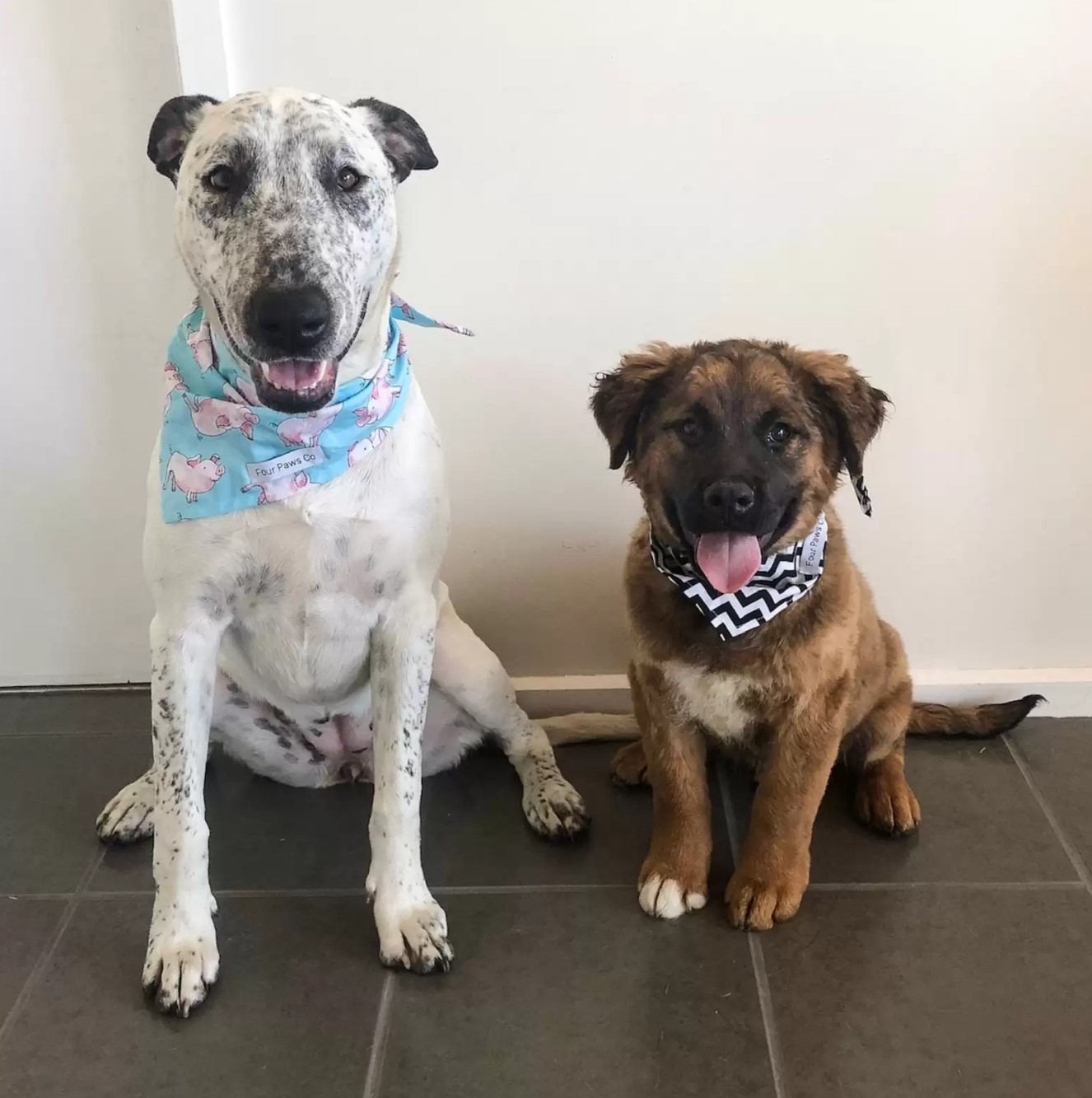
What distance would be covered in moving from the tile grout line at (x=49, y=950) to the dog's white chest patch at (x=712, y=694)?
4.43 ft

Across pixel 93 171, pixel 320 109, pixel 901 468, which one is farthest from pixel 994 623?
pixel 93 171

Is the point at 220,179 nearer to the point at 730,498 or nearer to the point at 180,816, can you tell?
the point at 730,498

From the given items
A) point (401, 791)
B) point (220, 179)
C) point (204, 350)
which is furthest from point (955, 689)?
point (220, 179)

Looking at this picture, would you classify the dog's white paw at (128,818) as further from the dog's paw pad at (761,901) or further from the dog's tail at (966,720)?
the dog's tail at (966,720)

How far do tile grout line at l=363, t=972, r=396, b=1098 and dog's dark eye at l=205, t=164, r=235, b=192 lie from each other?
57.5 inches

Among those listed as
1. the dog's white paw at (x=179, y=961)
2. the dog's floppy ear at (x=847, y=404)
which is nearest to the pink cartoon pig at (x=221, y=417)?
the dog's white paw at (x=179, y=961)

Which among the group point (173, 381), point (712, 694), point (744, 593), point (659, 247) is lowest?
point (712, 694)

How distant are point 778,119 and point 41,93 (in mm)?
1666

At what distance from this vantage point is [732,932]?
2012mm

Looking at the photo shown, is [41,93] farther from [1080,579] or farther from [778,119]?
[1080,579]

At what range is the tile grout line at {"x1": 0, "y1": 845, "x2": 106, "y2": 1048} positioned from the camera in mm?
1861

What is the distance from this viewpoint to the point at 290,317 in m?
1.52

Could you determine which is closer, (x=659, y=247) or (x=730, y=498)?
(x=730, y=498)

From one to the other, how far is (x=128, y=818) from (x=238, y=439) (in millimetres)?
1076
